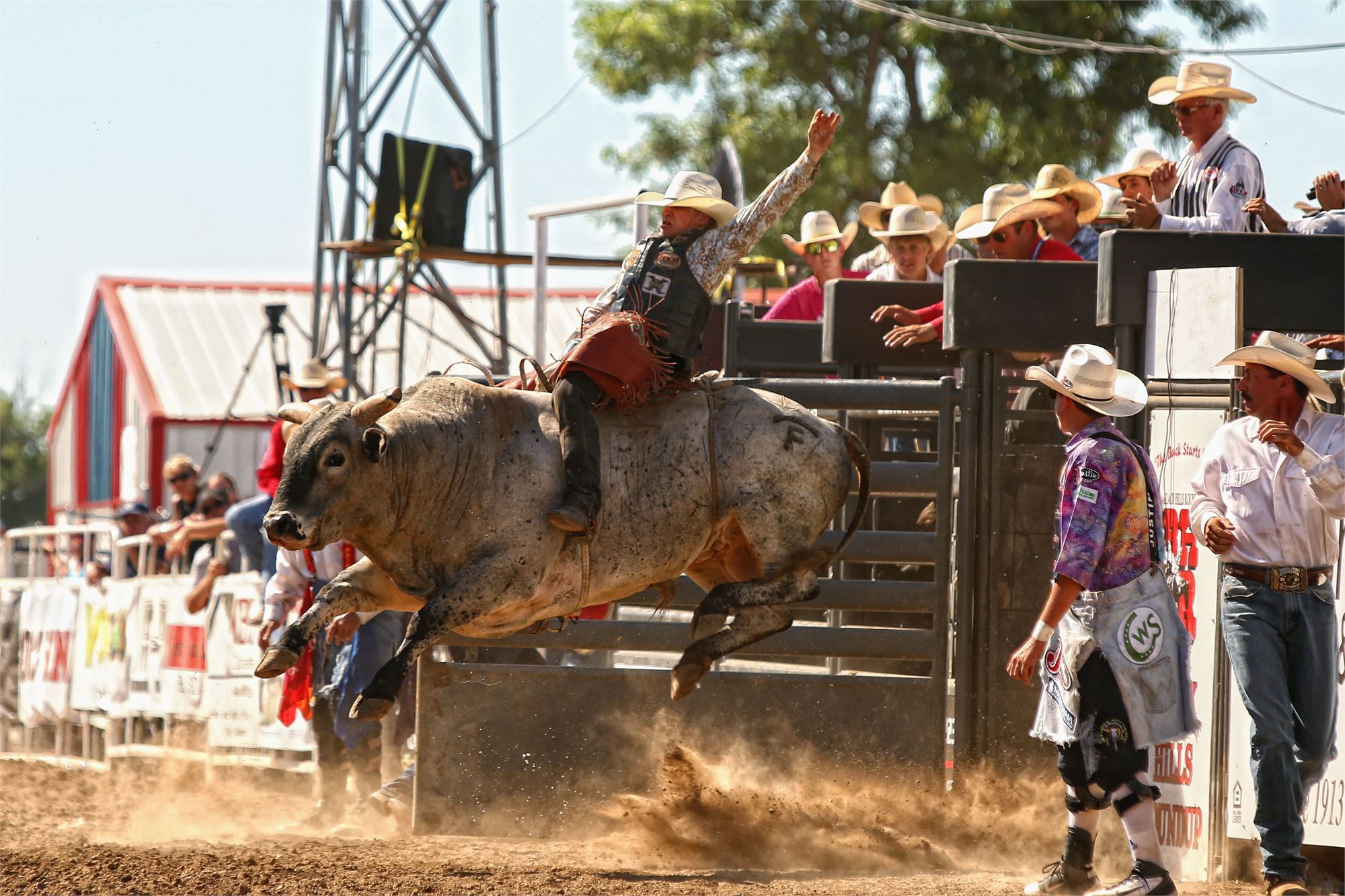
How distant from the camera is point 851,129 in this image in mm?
26141

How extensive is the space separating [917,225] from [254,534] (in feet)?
15.4

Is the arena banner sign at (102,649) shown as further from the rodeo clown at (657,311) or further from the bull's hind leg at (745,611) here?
the bull's hind leg at (745,611)

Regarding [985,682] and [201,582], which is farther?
[201,582]

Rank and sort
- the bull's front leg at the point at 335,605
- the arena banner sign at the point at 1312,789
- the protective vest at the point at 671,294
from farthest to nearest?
the protective vest at the point at 671,294, the arena banner sign at the point at 1312,789, the bull's front leg at the point at 335,605

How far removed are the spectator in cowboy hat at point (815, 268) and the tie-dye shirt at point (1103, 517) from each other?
184 inches

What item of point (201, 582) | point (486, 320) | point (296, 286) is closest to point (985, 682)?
point (201, 582)

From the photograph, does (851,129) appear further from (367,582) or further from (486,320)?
(367,582)

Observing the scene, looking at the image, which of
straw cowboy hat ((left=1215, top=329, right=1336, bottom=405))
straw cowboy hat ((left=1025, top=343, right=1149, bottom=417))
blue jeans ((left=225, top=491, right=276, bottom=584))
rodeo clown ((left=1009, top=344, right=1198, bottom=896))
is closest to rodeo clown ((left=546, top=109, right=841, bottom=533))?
straw cowboy hat ((left=1025, top=343, right=1149, bottom=417))

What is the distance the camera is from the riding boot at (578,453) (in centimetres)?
668

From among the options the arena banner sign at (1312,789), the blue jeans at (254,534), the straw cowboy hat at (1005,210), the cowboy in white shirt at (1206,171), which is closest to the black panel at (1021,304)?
the cowboy in white shirt at (1206,171)

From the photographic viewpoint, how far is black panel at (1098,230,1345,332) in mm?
7312

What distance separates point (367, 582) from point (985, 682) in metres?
3.25

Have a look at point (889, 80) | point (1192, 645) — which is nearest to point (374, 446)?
point (1192, 645)

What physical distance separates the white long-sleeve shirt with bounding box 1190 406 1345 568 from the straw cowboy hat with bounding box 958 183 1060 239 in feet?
9.13
